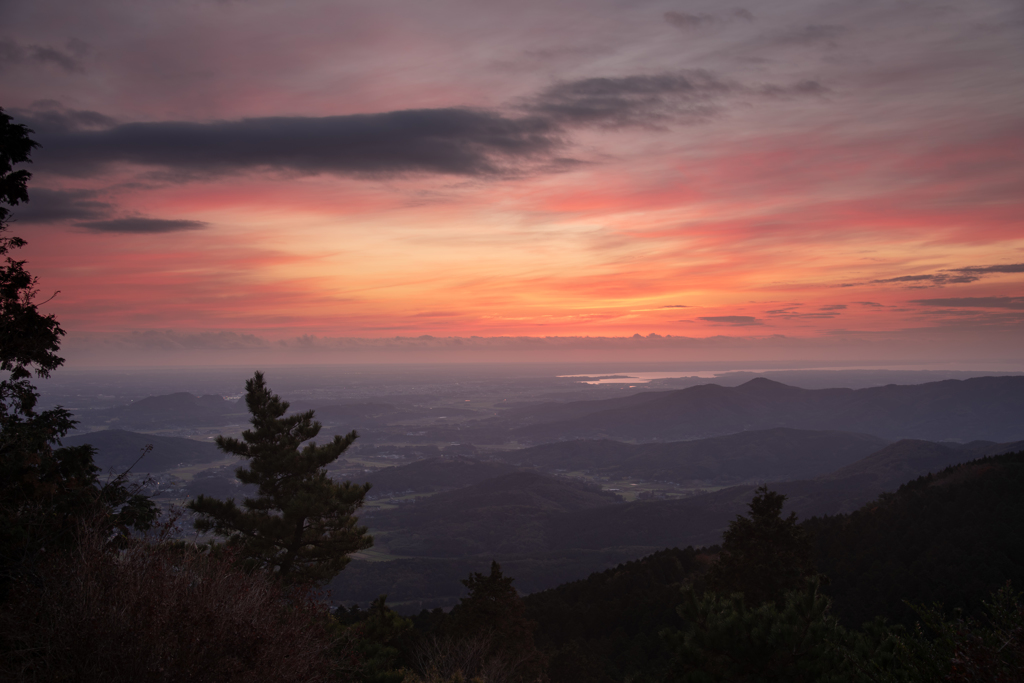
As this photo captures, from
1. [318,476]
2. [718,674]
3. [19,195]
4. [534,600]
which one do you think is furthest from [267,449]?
[534,600]

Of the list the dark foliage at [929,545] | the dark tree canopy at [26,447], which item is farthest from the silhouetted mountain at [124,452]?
→ the dark foliage at [929,545]

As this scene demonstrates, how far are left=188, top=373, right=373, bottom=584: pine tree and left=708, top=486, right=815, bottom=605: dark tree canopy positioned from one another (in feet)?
60.4

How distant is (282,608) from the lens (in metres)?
14.5

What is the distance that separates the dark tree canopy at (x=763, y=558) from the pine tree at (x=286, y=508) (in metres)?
18.4

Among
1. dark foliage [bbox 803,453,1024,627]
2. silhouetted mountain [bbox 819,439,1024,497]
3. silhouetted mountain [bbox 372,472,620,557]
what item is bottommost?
silhouetted mountain [bbox 372,472,620,557]

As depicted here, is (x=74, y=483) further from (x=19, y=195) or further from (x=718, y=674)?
(x=718, y=674)

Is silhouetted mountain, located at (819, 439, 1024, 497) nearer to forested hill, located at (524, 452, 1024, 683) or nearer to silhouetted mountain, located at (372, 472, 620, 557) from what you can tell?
silhouetted mountain, located at (372, 472, 620, 557)

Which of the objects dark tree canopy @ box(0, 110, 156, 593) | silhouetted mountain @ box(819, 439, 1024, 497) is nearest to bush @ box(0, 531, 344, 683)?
dark tree canopy @ box(0, 110, 156, 593)

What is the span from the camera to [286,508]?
2409cm

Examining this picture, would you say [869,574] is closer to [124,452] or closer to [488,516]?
[488,516]

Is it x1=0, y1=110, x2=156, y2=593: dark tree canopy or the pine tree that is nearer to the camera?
x1=0, y1=110, x2=156, y2=593: dark tree canopy

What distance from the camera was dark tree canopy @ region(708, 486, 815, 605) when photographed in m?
27.3

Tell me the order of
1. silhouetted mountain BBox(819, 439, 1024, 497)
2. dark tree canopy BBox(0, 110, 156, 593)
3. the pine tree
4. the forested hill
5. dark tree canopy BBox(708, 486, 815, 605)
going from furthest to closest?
silhouetted mountain BBox(819, 439, 1024, 497) → the forested hill → dark tree canopy BBox(708, 486, 815, 605) → the pine tree → dark tree canopy BBox(0, 110, 156, 593)

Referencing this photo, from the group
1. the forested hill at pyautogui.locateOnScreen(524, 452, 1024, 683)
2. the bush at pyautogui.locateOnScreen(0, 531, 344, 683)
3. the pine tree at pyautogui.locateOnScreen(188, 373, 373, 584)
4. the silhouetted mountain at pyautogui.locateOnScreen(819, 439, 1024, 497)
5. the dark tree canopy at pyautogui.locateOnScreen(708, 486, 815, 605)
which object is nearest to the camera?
the bush at pyautogui.locateOnScreen(0, 531, 344, 683)
